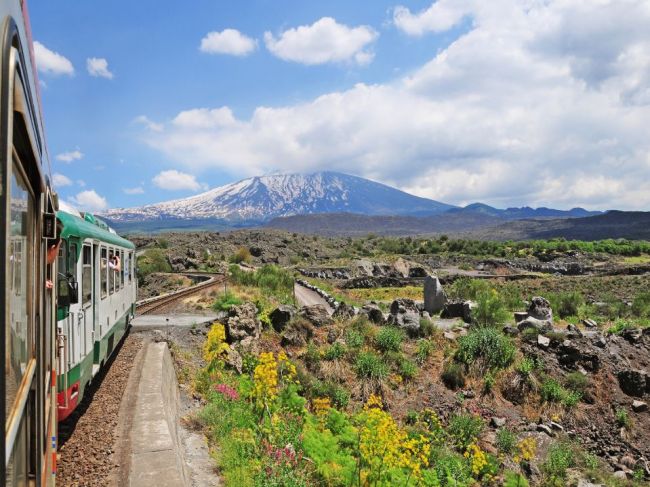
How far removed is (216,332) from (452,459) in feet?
17.8

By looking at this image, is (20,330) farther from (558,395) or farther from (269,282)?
(269,282)

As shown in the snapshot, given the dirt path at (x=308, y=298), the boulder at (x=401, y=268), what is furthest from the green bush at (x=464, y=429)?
the boulder at (x=401, y=268)

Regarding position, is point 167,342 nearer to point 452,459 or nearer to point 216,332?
point 216,332

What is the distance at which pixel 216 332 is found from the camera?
11.6 metres

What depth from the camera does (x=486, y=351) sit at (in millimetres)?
16016

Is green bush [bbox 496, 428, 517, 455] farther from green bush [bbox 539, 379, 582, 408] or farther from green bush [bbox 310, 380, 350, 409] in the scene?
green bush [bbox 310, 380, 350, 409]

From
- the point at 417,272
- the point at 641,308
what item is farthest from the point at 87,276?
the point at 417,272

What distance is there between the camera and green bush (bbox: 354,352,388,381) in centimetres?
1453

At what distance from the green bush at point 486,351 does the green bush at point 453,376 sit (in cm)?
50

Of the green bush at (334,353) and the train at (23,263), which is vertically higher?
the train at (23,263)

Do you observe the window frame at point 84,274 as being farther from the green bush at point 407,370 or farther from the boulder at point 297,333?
the green bush at point 407,370

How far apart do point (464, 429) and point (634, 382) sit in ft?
20.9

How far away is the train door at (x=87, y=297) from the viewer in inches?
312

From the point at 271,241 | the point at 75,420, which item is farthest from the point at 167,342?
the point at 271,241
